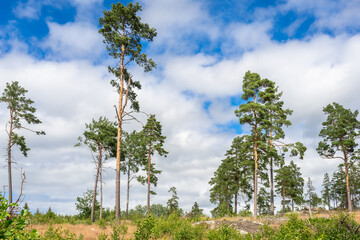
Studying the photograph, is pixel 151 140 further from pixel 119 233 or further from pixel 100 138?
pixel 119 233

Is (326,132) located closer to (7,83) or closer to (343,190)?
(343,190)

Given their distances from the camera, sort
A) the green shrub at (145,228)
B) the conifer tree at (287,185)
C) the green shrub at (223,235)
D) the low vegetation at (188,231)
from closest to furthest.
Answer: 1. the low vegetation at (188,231)
2. the green shrub at (145,228)
3. the green shrub at (223,235)
4. the conifer tree at (287,185)

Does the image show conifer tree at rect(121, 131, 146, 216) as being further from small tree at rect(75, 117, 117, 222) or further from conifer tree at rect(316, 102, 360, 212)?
conifer tree at rect(316, 102, 360, 212)

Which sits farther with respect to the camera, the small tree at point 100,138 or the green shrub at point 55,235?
the small tree at point 100,138

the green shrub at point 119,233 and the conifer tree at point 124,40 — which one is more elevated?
the conifer tree at point 124,40

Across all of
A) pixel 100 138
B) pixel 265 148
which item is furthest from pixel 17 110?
pixel 265 148

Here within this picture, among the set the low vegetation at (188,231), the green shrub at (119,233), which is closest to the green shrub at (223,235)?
the low vegetation at (188,231)

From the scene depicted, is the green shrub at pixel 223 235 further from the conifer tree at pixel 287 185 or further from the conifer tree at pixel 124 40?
the conifer tree at pixel 287 185

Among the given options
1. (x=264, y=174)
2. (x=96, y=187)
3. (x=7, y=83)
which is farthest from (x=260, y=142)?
(x=7, y=83)

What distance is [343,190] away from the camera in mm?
54938

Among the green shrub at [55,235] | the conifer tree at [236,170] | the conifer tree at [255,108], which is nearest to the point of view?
the green shrub at [55,235]

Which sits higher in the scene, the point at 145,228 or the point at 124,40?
the point at 124,40

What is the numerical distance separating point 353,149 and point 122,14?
2929 cm

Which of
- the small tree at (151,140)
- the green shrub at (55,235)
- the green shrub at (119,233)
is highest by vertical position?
the small tree at (151,140)
